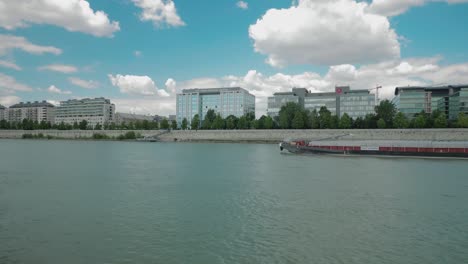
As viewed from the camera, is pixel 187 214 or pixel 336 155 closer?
pixel 187 214

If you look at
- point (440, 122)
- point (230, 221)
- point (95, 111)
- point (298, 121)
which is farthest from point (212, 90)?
point (230, 221)

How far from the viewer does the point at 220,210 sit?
54.3ft

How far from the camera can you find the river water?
432 inches

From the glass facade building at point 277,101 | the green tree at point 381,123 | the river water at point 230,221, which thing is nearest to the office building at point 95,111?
the glass facade building at point 277,101

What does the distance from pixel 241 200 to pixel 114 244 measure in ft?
27.1

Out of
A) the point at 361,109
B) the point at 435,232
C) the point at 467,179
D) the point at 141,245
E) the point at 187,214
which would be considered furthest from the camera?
the point at 361,109

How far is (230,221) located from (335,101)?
12233cm

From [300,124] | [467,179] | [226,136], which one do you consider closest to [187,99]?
[226,136]

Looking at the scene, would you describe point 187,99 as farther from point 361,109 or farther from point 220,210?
point 220,210

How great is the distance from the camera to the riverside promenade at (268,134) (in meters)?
79.3

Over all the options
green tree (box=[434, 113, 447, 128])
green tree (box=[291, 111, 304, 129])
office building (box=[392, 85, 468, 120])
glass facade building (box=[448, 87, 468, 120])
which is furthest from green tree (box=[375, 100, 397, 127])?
glass facade building (box=[448, 87, 468, 120])

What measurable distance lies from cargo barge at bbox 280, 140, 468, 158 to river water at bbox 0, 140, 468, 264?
27921 mm

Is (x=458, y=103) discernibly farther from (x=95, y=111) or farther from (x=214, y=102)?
(x=95, y=111)

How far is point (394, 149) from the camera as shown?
52750mm
